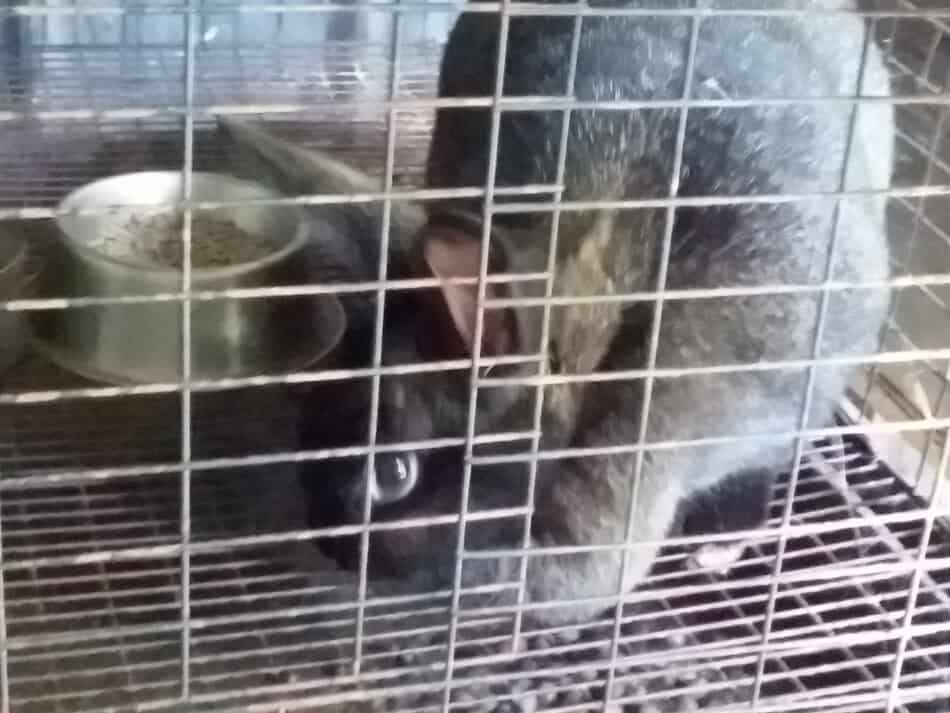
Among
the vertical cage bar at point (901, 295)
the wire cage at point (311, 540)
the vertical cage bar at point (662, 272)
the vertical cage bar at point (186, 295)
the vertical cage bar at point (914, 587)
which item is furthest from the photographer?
the vertical cage bar at point (901, 295)

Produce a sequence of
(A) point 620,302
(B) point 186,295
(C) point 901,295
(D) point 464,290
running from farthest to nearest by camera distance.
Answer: (C) point 901,295, (A) point 620,302, (D) point 464,290, (B) point 186,295

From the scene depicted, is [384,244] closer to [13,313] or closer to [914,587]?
[914,587]

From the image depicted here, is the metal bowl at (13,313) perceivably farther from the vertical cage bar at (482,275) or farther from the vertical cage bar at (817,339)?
the vertical cage bar at (817,339)

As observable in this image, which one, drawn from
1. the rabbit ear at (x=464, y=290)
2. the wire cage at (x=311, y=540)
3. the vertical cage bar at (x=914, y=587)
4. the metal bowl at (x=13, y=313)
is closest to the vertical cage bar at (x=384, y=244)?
the wire cage at (x=311, y=540)

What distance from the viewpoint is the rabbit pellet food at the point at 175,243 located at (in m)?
1.34

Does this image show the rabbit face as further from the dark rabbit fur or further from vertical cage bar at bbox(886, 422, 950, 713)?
vertical cage bar at bbox(886, 422, 950, 713)

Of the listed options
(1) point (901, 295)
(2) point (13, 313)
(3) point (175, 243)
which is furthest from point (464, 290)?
(1) point (901, 295)

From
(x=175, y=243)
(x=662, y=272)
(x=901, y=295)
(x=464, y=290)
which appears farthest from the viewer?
(x=901, y=295)

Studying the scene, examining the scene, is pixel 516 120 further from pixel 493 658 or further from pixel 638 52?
pixel 493 658

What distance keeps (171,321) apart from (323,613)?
0.93 ft

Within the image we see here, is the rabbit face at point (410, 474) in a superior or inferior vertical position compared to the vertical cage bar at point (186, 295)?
inferior

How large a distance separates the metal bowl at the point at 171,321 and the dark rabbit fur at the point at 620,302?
0.05 metres

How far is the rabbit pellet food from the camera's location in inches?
52.8

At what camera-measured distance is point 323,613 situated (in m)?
1.26
